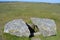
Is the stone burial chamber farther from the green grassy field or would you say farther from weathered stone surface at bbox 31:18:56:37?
the green grassy field

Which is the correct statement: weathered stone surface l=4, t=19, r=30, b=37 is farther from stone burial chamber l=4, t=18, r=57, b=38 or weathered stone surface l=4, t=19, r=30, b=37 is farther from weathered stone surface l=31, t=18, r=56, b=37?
weathered stone surface l=31, t=18, r=56, b=37

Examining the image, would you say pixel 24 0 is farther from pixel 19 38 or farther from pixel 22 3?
pixel 19 38

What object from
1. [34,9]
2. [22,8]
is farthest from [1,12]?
[34,9]

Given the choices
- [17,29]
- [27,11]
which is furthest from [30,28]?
[27,11]

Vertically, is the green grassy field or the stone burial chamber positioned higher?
the green grassy field

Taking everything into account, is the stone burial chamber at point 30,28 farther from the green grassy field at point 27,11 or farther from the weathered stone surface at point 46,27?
the green grassy field at point 27,11

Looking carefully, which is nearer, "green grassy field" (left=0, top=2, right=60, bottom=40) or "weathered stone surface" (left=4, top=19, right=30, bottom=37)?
"weathered stone surface" (left=4, top=19, right=30, bottom=37)

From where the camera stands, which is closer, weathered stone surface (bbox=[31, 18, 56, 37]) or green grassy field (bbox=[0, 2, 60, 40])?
weathered stone surface (bbox=[31, 18, 56, 37])

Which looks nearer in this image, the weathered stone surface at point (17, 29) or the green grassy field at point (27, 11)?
the weathered stone surface at point (17, 29)

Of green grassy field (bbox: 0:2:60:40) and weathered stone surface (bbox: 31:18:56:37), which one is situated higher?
green grassy field (bbox: 0:2:60:40)

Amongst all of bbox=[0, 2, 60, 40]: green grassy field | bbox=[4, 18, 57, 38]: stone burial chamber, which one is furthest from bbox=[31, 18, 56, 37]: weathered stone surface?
bbox=[0, 2, 60, 40]: green grassy field

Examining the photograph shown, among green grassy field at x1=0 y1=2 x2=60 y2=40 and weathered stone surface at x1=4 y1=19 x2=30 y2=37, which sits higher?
green grassy field at x1=0 y1=2 x2=60 y2=40

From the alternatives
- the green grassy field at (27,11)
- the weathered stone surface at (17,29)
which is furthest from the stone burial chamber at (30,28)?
the green grassy field at (27,11)

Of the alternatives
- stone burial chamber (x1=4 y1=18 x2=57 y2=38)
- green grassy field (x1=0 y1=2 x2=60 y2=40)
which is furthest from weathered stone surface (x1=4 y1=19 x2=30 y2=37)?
green grassy field (x1=0 y1=2 x2=60 y2=40)
